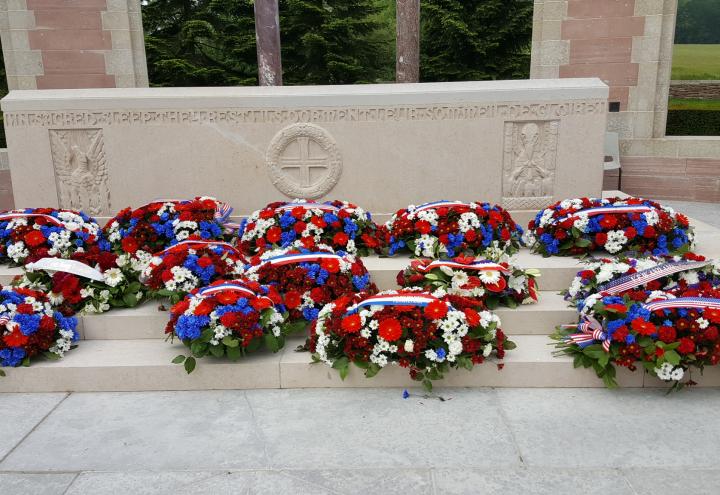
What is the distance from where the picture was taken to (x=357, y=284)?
13.3ft

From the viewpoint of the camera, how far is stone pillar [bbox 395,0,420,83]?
9781 mm

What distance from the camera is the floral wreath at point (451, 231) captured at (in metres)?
4.52

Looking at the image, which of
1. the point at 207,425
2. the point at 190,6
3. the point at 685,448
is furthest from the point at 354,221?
the point at 190,6

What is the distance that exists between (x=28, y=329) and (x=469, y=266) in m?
2.68

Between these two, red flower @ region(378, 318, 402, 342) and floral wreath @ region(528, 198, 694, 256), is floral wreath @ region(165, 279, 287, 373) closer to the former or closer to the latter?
red flower @ region(378, 318, 402, 342)

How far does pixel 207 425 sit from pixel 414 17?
27.1 ft

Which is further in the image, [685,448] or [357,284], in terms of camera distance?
[357,284]

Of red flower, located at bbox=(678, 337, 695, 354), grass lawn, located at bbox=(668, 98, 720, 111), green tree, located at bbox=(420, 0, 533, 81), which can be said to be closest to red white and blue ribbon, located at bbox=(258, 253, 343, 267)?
red flower, located at bbox=(678, 337, 695, 354)

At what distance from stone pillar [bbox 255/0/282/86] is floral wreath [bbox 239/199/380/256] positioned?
16.2ft

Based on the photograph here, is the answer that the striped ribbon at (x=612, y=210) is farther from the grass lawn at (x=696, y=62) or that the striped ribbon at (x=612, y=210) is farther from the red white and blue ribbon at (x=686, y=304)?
the grass lawn at (x=696, y=62)

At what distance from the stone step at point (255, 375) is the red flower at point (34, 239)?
1.40m

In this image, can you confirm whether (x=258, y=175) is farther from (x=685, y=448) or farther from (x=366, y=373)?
(x=685, y=448)

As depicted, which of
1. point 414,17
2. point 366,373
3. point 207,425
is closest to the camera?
point 207,425

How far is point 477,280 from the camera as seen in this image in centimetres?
390
